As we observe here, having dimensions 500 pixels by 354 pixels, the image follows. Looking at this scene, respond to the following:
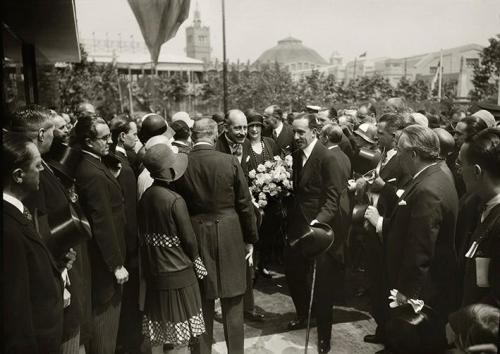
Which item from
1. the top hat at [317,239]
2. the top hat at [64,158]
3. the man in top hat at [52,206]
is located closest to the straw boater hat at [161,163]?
the top hat at [64,158]

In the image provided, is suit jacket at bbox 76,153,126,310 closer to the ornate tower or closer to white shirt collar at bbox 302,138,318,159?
white shirt collar at bbox 302,138,318,159

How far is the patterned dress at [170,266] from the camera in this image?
338 cm

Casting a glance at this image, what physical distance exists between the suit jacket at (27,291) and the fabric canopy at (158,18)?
2.70 metres

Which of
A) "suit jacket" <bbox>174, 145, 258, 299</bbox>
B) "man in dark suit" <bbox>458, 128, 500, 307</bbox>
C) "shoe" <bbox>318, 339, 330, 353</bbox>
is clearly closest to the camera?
"man in dark suit" <bbox>458, 128, 500, 307</bbox>

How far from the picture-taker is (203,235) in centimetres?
371

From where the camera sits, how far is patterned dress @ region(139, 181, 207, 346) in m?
3.38

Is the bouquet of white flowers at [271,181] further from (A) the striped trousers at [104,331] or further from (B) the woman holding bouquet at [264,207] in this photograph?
(A) the striped trousers at [104,331]

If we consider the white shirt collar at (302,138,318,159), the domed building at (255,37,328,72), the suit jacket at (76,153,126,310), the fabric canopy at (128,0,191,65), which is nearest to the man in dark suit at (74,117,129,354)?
the suit jacket at (76,153,126,310)

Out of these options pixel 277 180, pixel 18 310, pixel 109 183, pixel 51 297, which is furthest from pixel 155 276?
pixel 277 180

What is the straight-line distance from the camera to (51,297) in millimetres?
2262

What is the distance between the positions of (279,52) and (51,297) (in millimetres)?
130505

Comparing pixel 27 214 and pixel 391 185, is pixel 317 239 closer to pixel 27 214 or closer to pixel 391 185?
pixel 391 185

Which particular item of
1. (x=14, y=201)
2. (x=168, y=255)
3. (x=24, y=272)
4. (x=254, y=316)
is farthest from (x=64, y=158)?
(x=254, y=316)

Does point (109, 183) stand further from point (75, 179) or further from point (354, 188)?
point (354, 188)
